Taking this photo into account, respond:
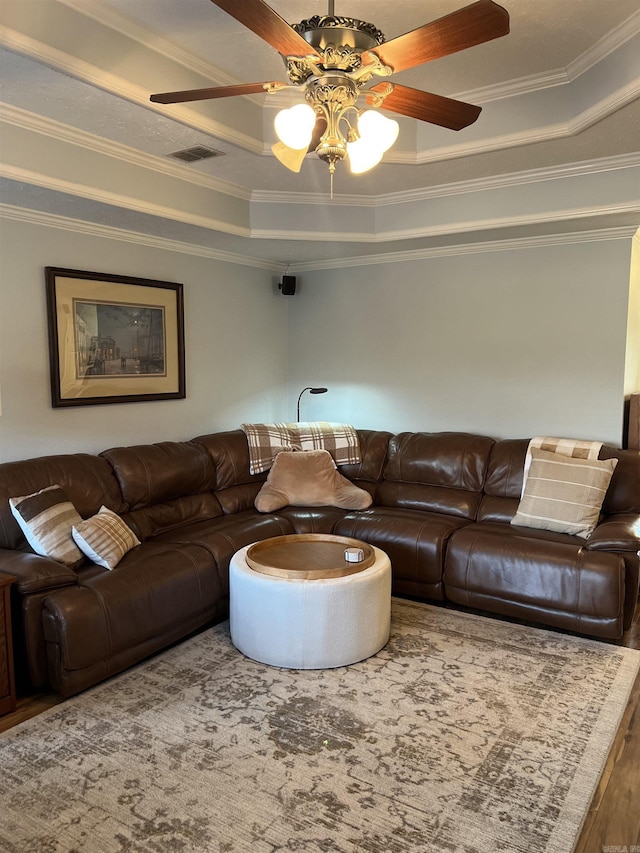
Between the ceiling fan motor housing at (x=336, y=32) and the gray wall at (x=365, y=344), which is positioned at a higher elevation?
the ceiling fan motor housing at (x=336, y=32)

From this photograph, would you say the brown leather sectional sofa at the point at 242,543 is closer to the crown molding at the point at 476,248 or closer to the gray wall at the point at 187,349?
the gray wall at the point at 187,349

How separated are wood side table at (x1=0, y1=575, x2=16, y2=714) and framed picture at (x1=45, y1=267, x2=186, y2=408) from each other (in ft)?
4.61

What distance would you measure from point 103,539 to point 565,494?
8.57ft

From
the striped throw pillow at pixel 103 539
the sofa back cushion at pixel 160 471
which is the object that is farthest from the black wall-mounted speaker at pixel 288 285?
the striped throw pillow at pixel 103 539

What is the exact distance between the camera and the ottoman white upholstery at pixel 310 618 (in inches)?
112

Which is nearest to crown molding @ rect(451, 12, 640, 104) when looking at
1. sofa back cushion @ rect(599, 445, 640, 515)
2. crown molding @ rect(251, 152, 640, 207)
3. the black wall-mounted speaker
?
crown molding @ rect(251, 152, 640, 207)

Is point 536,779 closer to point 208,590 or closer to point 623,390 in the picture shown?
point 208,590

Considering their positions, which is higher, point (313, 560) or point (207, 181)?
point (207, 181)

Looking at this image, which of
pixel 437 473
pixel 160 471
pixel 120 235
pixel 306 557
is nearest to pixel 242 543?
pixel 306 557

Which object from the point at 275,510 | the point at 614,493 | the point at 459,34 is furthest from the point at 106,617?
the point at 614,493

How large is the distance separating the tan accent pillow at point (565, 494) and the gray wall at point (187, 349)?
7.87ft

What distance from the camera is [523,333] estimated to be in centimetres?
439

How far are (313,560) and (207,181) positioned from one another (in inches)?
95.9

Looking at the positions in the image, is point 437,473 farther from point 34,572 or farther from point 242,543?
point 34,572
